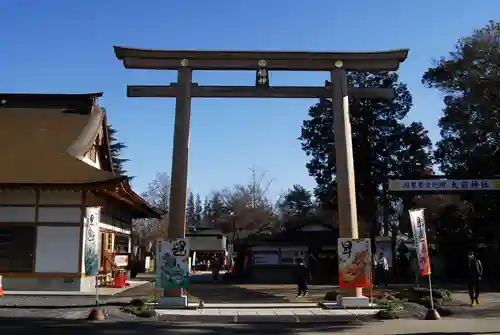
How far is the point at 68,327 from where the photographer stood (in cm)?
1122

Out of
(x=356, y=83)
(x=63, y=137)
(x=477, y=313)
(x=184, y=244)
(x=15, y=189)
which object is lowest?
(x=477, y=313)

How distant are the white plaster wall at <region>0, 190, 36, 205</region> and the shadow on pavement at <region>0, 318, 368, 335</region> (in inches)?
309

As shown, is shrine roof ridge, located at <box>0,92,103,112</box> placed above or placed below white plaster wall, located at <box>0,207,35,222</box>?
above

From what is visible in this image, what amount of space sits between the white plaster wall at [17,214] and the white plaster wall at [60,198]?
0.56 m

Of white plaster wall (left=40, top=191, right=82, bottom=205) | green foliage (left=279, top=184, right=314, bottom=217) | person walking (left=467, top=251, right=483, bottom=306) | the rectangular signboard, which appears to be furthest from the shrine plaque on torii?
green foliage (left=279, top=184, right=314, bottom=217)

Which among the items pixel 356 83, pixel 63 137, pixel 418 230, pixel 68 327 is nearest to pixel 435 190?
pixel 418 230

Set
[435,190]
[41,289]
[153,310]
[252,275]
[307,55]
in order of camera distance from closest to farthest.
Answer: [153,310]
[307,55]
[41,289]
[435,190]
[252,275]

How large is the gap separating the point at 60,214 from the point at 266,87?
9.37 m

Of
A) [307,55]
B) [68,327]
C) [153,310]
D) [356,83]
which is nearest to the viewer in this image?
[68,327]

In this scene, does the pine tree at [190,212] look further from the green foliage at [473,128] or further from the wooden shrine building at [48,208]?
the wooden shrine building at [48,208]

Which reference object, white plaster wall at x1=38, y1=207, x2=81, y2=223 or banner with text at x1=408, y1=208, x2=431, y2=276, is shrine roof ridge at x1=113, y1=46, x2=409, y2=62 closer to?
banner with text at x1=408, y1=208, x2=431, y2=276

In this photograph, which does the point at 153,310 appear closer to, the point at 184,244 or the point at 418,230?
the point at 184,244

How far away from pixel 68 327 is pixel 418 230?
9474 mm

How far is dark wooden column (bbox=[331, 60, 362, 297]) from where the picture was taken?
15453 mm
